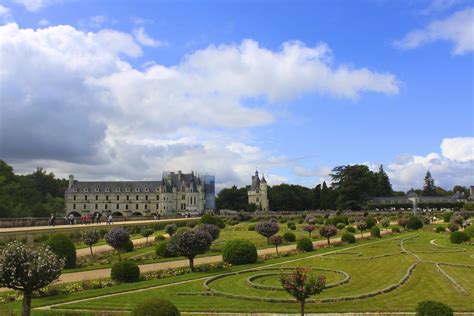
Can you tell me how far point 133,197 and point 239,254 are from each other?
9150 cm

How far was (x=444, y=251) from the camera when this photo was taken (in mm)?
28969

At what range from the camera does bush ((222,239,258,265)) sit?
25.8 m

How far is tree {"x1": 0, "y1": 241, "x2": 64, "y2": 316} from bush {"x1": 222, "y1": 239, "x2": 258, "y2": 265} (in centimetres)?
1374

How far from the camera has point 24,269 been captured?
12.8 metres

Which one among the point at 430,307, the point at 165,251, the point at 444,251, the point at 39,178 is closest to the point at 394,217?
the point at 444,251

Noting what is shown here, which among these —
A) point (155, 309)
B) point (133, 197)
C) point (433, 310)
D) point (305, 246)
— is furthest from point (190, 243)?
point (133, 197)

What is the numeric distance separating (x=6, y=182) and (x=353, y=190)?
216 ft

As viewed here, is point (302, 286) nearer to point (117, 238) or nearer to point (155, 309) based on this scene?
point (155, 309)

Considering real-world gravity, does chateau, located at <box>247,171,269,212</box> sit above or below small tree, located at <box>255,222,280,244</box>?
above

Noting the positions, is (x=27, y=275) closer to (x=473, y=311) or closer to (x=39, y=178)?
(x=473, y=311)

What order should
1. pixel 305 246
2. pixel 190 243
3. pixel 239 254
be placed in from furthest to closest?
1. pixel 305 246
2. pixel 239 254
3. pixel 190 243

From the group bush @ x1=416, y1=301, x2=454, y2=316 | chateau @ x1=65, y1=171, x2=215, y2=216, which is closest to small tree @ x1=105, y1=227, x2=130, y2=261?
bush @ x1=416, y1=301, x2=454, y2=316

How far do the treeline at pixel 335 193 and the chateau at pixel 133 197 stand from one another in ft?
42.8

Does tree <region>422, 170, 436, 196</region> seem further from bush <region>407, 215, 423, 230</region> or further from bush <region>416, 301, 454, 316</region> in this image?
bush <region>416, 301, 454, 316</region>
